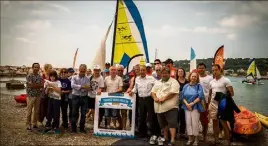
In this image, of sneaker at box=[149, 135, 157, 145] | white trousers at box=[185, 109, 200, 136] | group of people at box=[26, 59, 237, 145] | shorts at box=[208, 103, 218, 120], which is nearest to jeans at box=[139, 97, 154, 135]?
group of people at box=[26, 59, 237, 145]

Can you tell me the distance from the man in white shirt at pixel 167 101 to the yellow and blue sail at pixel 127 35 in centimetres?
354

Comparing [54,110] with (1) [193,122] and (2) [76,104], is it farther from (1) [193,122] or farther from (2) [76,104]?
(1) [193,122]

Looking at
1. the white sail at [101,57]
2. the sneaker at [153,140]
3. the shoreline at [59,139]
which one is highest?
the white sail at [101,57]

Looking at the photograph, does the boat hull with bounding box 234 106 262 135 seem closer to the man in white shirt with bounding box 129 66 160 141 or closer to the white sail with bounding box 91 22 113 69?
the man in white shirt with bounding box 129 66 160 141

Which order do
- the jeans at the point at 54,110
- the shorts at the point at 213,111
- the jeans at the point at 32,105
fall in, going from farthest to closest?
the jeans at the point at 32,105 → the jeans at the point at 54,110 → the shorts at the point at 213,111

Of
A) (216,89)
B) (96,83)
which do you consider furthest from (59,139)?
(216,89)

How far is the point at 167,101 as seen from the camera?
A: 5.28 m

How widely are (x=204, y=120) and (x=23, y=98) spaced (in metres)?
10.6

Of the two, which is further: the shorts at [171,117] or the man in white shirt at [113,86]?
the man in white shirt at [113,86]

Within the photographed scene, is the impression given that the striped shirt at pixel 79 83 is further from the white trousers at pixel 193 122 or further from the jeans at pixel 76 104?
the white trousers at pixel 193 122

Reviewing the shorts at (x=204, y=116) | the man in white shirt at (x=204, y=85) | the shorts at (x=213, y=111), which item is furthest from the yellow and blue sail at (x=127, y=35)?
the shorts at (x=213, y=111)

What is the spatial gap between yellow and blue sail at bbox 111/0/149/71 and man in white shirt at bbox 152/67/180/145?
3.54 meters

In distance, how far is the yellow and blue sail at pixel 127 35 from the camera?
343 inches

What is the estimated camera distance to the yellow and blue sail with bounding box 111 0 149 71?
343 inches
